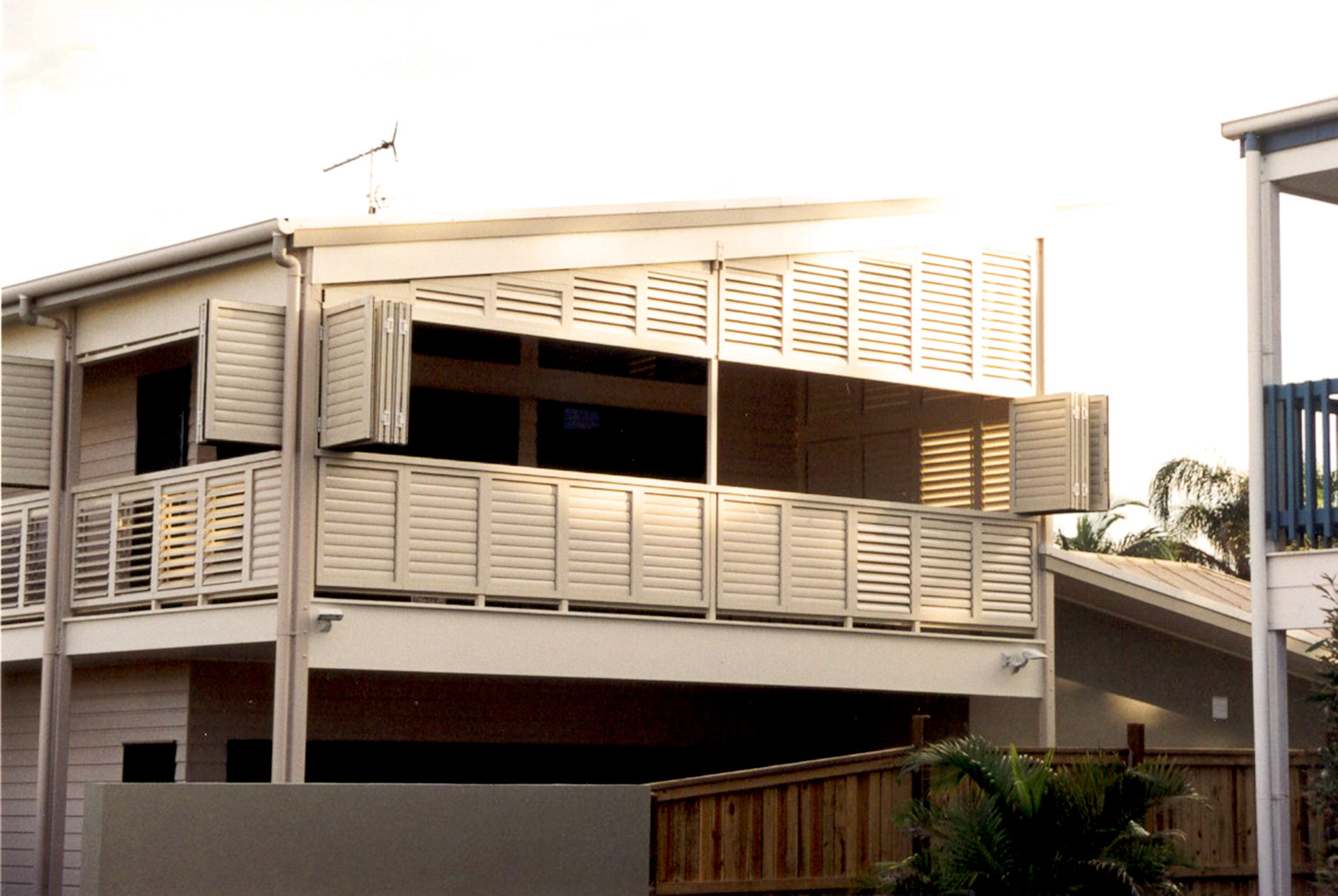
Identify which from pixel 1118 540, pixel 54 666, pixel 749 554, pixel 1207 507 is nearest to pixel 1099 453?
pixel 749 554

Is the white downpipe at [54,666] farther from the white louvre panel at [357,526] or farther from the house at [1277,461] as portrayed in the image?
the house at [1277,461]

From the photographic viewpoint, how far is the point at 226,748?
56.0ft

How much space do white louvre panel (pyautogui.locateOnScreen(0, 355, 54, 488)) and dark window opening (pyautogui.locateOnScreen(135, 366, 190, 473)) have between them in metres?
1.26

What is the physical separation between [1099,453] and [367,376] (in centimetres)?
706

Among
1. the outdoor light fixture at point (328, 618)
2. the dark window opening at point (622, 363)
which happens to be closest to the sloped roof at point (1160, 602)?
the dark window opening at point (622, 363)

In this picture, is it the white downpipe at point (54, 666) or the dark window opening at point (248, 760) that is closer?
the white downpipe at point (54, 666)

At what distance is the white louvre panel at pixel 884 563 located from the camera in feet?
56.6

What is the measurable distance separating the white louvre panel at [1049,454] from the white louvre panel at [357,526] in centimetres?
615

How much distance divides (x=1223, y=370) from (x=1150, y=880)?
37541 millimetres

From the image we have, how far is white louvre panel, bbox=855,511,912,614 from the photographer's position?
17266 millimetres

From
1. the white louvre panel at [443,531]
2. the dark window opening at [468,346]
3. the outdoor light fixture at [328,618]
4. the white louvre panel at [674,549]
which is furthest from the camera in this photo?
the dark window opening at [468,346]

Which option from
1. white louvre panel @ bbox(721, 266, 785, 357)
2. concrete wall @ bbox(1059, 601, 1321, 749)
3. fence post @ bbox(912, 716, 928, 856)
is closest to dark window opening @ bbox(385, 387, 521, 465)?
white louvre panel @ bbox(721, 266, 785, 357)

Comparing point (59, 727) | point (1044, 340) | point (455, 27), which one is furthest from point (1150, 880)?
point (455, 27)

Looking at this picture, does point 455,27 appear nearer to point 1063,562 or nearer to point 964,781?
point 1063,562
